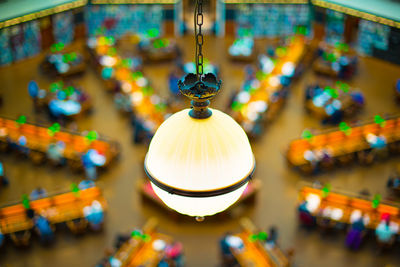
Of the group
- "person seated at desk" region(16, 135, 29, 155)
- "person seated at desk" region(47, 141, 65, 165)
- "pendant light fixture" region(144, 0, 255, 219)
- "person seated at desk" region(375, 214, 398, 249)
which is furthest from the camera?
"person seated at desk" region(16, 135, 29, 155)

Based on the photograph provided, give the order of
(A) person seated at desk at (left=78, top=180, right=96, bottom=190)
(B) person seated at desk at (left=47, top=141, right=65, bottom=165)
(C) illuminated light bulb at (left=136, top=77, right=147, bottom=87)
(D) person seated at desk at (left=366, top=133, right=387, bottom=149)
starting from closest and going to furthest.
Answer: (A) person seated at desk at (left=78, top=180, right=96, bottom=190)
(B) person seated at desk at (left=47, top=141, right=65, bottom=165)
(D) person seated at desk at (left=366, top=133, right=387, bottom=149)
(C) illuminated light bulb at (left=136, top=77, right=147, bottom=87)

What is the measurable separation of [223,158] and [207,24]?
16.6 m

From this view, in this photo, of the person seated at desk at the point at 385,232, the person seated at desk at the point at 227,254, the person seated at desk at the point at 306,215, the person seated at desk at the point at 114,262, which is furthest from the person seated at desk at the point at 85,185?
the person seated at desk at the point at 385,232

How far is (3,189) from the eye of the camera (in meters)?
10.7

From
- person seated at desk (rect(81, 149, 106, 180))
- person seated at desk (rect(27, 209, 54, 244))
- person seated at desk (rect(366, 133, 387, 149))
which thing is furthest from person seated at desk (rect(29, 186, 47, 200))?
person seated at desk (rect(366, 133, 387, 149))

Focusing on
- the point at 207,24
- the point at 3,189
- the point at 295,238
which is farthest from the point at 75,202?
the point at 207,24

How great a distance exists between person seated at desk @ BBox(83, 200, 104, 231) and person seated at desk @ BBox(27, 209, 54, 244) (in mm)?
717

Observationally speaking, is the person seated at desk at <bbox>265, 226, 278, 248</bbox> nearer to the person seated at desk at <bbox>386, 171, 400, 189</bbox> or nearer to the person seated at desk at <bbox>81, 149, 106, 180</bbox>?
the person seated at desk at <bbox>386, 171, 400, 189</bbox>

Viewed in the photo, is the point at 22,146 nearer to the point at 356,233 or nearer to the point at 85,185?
the point at 85,185

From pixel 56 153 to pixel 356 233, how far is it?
648cm

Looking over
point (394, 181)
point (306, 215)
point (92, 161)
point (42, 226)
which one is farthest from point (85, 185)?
point (394, 181)

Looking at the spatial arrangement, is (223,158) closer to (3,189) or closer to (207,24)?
(3,189)

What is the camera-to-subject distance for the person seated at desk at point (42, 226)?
9.14 metres

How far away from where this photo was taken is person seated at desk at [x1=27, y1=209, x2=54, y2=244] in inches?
360
